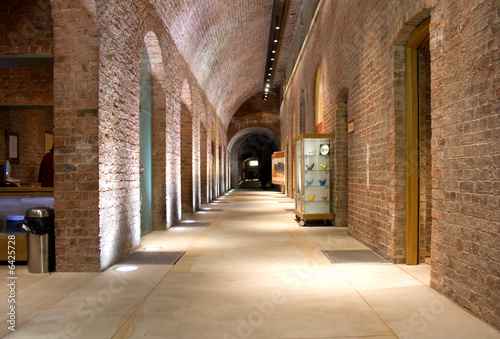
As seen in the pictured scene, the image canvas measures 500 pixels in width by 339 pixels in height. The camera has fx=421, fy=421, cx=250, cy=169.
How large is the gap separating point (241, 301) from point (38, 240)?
2674 millimetres

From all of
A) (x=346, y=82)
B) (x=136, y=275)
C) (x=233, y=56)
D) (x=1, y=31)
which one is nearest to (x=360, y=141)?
(x=346, y=82)

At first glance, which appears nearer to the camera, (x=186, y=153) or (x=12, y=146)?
(x=12, y=146)

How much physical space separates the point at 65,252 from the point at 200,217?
621 centimetres

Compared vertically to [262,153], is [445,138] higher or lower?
lower

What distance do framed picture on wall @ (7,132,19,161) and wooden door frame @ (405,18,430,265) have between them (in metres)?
10.6

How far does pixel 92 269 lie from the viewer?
4.96 metres

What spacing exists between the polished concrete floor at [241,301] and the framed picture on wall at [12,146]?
7.60 metres

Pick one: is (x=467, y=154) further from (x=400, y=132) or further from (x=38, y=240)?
(x=38, y=240)

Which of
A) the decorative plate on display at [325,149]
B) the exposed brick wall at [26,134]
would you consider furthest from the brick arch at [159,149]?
the exposed brick wall at [26,134]

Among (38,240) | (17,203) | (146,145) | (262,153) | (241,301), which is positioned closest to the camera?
(241,301)

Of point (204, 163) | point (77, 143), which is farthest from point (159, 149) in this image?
point (204, 163)

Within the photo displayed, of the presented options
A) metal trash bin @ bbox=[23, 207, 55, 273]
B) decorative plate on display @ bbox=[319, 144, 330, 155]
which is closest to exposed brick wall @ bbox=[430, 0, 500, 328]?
metal trash bin @ bbox=[23, 207, 55, 273]

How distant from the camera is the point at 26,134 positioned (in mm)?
12508

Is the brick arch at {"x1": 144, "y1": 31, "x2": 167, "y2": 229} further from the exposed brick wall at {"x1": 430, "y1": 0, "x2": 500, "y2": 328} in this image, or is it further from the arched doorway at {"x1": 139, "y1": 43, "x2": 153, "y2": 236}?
the exposed brick wall at {"x1": 430, "y1": 0, "x2": 500, "y2": 328}
